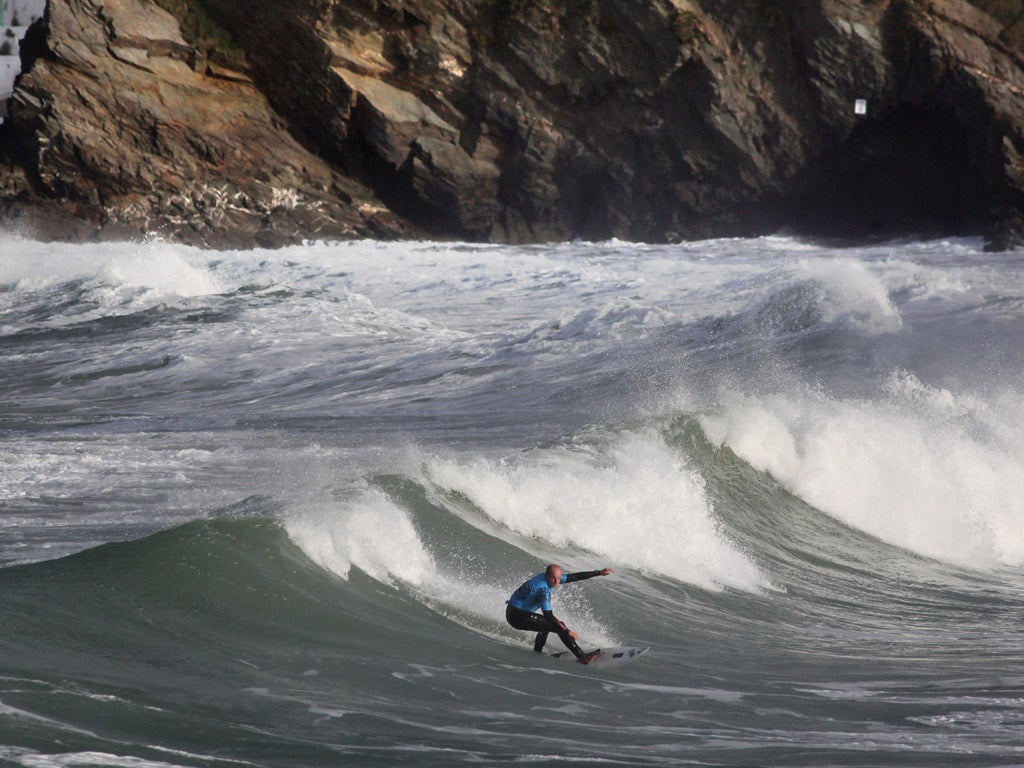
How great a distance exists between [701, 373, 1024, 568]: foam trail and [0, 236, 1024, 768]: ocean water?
0.13 feet

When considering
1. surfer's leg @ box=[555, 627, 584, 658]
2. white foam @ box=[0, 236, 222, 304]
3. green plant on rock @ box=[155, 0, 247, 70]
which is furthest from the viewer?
green plant on rock @ box=[155, 0, 247, 70]

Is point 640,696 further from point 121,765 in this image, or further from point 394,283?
point 394,283

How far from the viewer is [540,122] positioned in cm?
3266

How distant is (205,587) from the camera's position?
7.80 metres

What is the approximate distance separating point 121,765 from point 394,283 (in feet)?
68.3

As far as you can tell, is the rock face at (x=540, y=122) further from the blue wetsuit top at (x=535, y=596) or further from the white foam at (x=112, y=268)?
the blue wetsuit top at (x=535, y=596)

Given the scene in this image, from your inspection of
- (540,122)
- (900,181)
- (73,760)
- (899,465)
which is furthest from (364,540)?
(900,181)

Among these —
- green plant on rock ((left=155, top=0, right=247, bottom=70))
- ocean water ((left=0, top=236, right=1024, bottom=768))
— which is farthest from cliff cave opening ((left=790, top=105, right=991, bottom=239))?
green plant on rock ((left=155, top=0, right=247, bottom=70))

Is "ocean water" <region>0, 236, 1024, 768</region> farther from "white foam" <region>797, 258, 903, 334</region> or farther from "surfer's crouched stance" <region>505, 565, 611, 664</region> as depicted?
"surfer's crouched stance" <region>505, 565, 611, 664</region>

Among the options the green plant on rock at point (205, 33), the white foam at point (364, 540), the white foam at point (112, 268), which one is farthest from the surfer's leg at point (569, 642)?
the green plant on rock at point (205, 33)

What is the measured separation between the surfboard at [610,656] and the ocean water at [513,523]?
107mm

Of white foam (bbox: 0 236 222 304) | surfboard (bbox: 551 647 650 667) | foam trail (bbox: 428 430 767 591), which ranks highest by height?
surfboard (bbox: 551 647 650 667)

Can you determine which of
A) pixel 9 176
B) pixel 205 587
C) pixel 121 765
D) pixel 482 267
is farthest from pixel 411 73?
pixel 121 765

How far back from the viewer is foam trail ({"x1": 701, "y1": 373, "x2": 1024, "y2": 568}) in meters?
12.6
